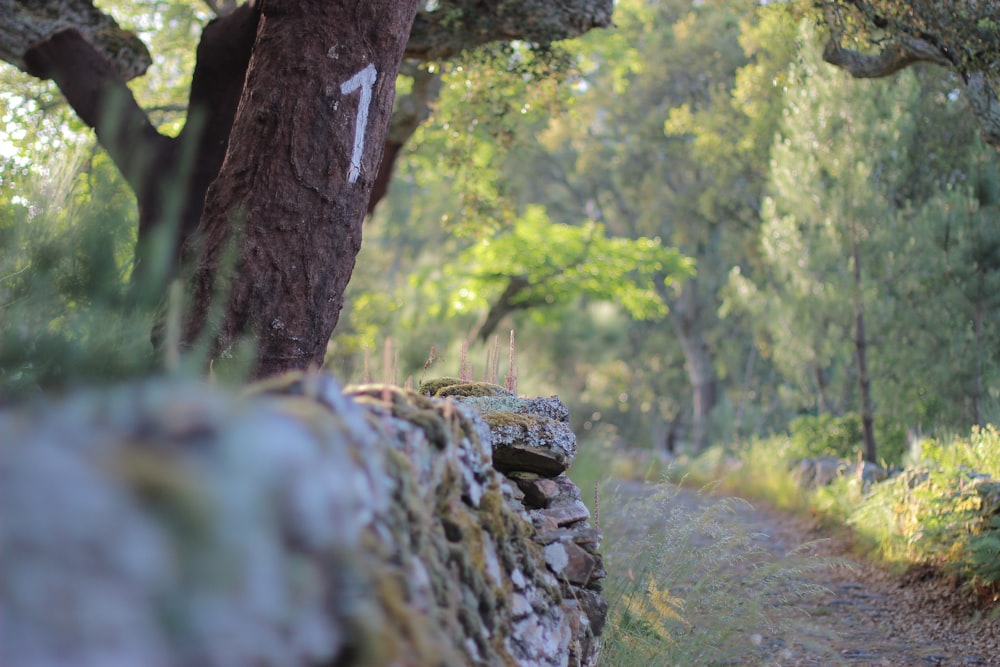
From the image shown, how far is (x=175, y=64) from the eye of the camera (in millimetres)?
12359

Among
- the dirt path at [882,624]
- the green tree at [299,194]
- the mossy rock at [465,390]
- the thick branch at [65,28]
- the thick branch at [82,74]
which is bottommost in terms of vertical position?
the dirt path at [882,624]

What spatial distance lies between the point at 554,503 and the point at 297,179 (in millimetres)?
1647

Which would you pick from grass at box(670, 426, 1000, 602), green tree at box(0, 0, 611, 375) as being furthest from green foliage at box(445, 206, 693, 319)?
green tree at box(0, 0, 611, 375)

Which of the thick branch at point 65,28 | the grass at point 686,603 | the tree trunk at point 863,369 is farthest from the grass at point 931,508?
the thick branch at point 65,28

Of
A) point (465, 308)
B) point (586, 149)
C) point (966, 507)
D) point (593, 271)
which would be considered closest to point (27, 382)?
point (966, 507)

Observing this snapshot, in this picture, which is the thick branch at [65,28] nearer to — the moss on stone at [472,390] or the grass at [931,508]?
the moss on stone at [472,390]

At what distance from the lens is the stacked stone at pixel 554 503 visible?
2752mm

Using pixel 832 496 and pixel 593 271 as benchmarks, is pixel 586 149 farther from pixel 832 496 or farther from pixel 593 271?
pixel 832 496

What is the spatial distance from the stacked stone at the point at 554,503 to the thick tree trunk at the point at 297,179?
0.79 metres

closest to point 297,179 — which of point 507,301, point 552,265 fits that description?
point 552,265

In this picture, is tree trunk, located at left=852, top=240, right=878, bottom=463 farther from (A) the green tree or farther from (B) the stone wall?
(B) the stone wall

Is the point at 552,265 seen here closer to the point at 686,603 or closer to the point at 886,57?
the point at 886,57

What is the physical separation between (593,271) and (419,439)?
12.2m

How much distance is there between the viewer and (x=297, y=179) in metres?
3.49
